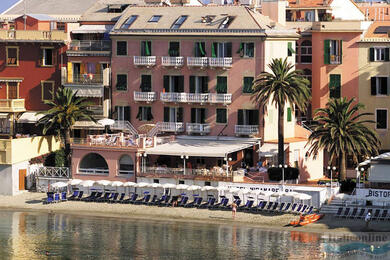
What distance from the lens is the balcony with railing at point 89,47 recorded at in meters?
123

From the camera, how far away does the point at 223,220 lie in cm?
10506

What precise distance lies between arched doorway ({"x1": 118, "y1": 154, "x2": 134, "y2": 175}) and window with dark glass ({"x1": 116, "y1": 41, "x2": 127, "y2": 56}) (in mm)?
12632

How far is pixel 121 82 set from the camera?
12219 centimetres

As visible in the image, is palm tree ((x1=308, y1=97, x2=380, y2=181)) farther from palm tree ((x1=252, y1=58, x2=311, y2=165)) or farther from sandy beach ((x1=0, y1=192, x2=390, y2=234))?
sandy beach ((x1=0, y1=192, x2=390, y2=234))

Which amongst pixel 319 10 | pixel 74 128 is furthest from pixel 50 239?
pixel 319 10

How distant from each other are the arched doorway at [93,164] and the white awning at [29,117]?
861cm

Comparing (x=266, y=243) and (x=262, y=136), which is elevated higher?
(x=262, y=136)

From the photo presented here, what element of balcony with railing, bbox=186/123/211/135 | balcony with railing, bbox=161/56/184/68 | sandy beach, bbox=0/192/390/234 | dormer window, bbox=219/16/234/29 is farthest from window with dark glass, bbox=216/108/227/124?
sandy beach, bbox=0/192/390/234

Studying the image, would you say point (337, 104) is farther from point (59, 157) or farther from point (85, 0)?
point (85, 0)

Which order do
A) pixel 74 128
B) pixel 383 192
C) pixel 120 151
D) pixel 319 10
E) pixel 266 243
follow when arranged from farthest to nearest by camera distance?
pixel 319 10
pixel 74 128
pixel 120 151
pixel 383 192
pixel 266 243

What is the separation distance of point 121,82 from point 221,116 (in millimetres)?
12054

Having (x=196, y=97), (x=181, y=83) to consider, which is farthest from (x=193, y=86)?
A: (x=181, y=83)

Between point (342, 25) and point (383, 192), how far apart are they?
23.6 m

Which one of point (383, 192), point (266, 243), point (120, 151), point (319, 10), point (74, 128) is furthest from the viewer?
point (319, 10)
